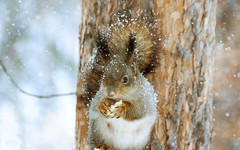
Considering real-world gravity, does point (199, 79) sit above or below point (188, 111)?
above

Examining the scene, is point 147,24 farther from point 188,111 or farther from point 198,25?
point 188,111

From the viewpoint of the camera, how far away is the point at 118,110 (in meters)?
1.29

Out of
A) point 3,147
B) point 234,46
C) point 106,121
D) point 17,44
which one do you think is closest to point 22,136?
point 3,147

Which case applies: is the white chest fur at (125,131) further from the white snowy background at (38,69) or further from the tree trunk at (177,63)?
the white snowy background at (38,69)

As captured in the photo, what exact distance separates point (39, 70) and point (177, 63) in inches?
88.3

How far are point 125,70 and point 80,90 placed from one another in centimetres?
36

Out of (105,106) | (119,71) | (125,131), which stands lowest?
(125,131)

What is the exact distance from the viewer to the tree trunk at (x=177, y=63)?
4.66 ft

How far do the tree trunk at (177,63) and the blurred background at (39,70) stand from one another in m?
1.79

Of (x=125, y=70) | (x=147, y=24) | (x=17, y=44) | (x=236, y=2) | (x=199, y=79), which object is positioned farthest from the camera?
(x=17, y=44)

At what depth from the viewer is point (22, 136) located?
3.52 m

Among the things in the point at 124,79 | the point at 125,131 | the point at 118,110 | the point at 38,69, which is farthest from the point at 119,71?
the point at 38,69

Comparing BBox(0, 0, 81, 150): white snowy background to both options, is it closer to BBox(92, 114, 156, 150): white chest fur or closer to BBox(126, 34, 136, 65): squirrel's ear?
BBox(92, 114, 156, 150): white chest fur

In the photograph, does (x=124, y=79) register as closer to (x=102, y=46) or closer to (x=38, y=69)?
(x=102, y=46)
